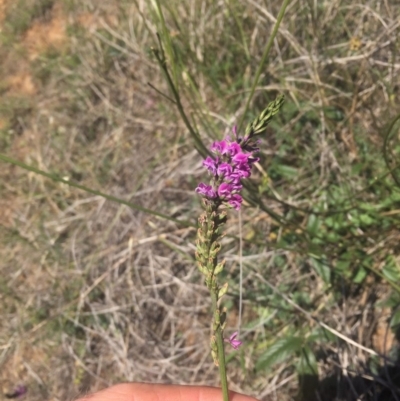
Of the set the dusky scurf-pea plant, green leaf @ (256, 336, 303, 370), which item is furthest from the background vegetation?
the dusky scurf-pea plant

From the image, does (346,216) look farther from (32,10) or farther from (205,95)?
(32,10)

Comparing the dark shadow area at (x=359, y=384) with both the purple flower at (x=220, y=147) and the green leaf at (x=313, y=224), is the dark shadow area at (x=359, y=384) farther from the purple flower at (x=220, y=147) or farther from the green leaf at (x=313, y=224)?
the purple flower at (x=220, y=147)

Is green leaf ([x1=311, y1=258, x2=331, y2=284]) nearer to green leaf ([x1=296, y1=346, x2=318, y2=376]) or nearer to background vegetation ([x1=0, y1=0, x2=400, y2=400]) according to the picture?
background vegetation ([x1=0, y1=0, x2=400, y2=400])

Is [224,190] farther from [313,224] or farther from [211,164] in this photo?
[313,224]

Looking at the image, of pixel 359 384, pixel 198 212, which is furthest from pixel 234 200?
pixel 198 212

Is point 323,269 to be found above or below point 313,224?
below
